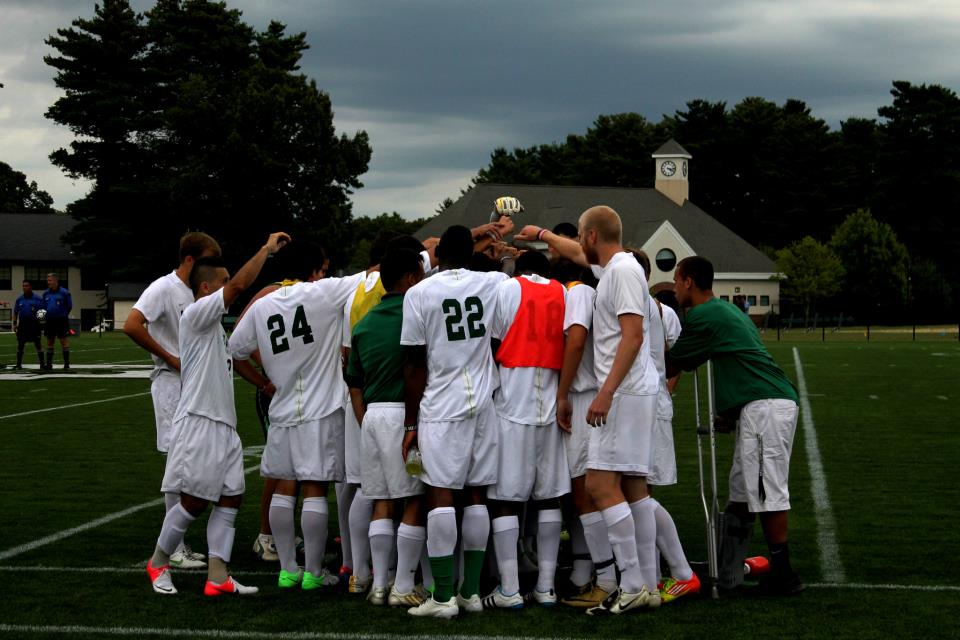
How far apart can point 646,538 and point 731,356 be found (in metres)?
1.24

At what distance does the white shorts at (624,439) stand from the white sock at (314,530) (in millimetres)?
1668

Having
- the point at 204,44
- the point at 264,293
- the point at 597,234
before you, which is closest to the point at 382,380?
the point at 264,293

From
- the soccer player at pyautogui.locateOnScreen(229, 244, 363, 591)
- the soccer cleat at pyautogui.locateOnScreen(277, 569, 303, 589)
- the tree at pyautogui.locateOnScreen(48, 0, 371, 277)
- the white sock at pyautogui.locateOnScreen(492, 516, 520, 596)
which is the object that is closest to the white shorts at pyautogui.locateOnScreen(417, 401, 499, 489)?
the white sock at pyautogui.locateOnScreen(492, 516, 520, 596)

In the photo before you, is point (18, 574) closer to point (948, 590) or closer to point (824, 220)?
point (948, 590)

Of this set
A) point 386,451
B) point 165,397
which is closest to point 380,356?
point 386,451

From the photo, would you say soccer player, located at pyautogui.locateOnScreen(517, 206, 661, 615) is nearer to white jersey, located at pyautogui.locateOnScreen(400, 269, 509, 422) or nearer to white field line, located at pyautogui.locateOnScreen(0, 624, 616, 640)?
white jersey, located at pyautogui.locateOnScreen(400, 269, 509, 422)

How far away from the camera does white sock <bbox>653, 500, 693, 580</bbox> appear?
695 cm

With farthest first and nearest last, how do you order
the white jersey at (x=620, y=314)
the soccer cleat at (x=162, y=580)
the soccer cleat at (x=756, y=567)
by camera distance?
the soccer cleat at (x=756, y=567), the soccer cleat at (x=162, y=580), the white jersey at (x=620, y=314)

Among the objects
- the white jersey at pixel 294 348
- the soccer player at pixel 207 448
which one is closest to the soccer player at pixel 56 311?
the soccer player at pixel 207 448

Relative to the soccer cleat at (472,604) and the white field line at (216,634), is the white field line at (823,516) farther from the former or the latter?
the white field line at (216,634)

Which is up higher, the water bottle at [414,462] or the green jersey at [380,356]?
the green jersey at [380,356]

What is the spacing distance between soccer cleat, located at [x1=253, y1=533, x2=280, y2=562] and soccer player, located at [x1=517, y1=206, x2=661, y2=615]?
2.53m

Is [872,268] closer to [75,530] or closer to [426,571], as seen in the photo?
[75,530]

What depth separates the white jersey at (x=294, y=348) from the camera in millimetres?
7098
